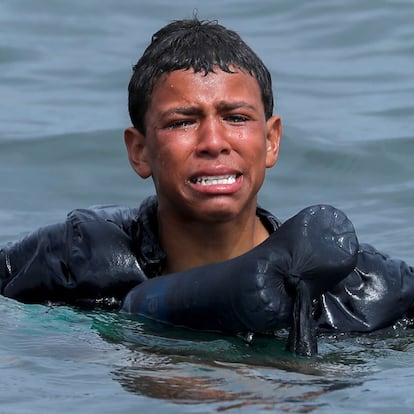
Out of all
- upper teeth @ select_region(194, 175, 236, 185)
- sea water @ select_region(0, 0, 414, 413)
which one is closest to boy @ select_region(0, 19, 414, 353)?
upper teeth @ select_region(194, 175, 236, 185)

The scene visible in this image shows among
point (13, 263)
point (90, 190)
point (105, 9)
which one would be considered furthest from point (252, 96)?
point (105, 9)

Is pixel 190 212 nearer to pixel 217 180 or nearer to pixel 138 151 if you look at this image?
pixel 217 180

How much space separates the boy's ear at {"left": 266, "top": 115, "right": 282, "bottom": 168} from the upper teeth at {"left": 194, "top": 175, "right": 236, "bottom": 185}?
0.86 feet

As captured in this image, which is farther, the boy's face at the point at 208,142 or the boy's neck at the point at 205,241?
the boy's neck at the point at 205,241

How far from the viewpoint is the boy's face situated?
5160mm

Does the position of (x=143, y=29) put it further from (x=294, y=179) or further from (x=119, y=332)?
(x=119, y=332)

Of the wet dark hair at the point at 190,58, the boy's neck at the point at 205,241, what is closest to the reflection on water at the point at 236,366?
the boy's neck at the point at 205,241

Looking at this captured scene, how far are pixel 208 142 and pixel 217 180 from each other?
0.13 meters

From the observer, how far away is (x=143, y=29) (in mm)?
11742

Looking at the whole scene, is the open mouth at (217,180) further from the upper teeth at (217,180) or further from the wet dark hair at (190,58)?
the wet dark hair at (190,58)

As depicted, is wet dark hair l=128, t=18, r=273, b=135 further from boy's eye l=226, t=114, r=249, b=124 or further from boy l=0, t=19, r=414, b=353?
boy's eye l=226, t=114, r=249, b=124

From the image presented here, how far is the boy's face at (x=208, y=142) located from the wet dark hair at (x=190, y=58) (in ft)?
0.12

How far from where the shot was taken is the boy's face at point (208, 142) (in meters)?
5.16

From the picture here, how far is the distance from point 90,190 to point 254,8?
13.8ft
